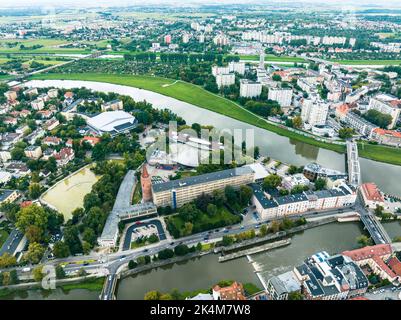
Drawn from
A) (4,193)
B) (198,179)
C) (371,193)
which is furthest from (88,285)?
(371,193)

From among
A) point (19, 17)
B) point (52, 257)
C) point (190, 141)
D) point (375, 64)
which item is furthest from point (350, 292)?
point (19, 17)

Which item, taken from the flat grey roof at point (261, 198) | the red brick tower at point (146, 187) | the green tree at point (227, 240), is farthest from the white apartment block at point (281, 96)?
the green tree at point (227, 240)

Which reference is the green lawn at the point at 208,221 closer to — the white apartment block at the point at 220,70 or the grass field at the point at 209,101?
the grass field at the point at 209,101

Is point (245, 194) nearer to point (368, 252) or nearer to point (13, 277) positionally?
point (368, 252)

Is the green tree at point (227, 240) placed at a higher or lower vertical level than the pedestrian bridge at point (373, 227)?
higher

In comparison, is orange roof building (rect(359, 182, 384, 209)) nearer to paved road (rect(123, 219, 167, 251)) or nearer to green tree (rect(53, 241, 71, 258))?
paved road (rect(123, 219, 167, 251))
